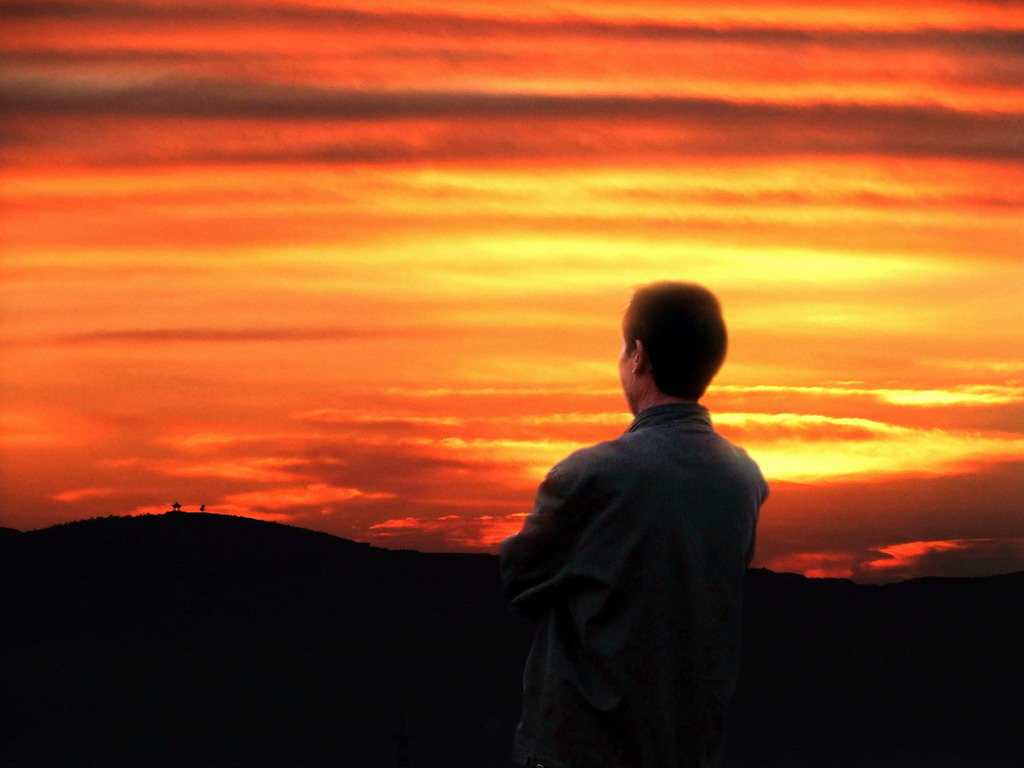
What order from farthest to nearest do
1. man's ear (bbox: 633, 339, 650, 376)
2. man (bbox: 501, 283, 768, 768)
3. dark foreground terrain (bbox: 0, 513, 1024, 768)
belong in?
dark foreground terrain (bbox: 0, 513, 1024, 768)
man's ear (bbox: 633, 339, 650, 376)
man (bbox: 501, 283, 768, 768)

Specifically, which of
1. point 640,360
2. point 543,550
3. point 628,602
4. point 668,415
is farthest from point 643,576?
point 640,360

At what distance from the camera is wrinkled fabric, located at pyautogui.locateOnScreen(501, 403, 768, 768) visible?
303 cm

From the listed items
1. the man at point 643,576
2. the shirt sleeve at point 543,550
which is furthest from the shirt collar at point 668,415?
the shirt sleeve at point 543,550

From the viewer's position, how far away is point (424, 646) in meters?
71.8

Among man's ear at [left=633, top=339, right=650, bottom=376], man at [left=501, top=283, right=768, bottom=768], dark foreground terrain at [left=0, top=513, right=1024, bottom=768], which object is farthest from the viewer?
dark foreground terrain at [left=0, top=513, right=1024, bottom=768]

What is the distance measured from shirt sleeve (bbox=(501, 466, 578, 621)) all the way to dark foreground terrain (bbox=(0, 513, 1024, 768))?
6248cm

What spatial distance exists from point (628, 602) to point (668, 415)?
17.9 inches

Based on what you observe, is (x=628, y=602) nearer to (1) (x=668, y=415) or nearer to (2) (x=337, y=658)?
(1) (x=668, y=415)

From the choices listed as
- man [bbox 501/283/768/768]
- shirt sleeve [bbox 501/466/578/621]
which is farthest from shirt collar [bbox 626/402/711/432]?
shirt sleeve [bbox 501/466/578/621]

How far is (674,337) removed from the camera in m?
3.11

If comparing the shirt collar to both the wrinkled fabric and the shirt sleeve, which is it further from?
the shirt sleeve

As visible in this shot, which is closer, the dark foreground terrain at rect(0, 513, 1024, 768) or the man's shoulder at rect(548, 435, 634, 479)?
the man's shoulder at rect(548, 435, 634, 479)

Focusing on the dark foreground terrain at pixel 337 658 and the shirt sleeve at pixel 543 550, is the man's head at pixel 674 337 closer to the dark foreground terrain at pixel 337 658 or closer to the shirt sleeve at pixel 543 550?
the shirt sleeve at pixel 543 550

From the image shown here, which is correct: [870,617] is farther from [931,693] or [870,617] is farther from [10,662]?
[10,662]
